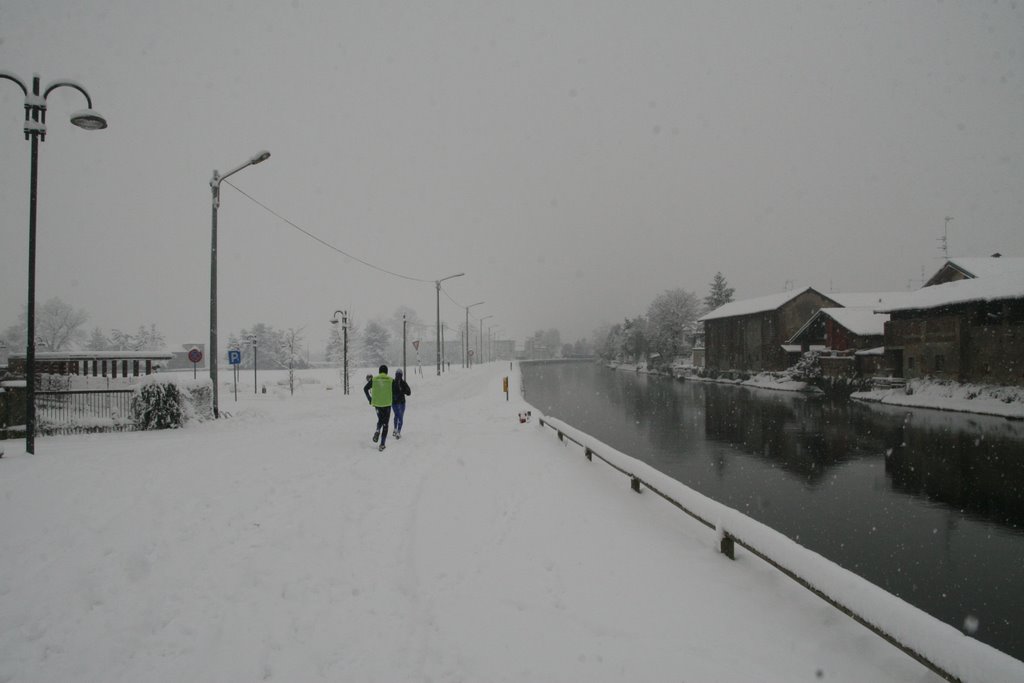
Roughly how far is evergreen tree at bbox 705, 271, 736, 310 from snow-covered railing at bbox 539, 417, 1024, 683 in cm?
8025

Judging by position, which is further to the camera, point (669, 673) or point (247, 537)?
point (247, 537)

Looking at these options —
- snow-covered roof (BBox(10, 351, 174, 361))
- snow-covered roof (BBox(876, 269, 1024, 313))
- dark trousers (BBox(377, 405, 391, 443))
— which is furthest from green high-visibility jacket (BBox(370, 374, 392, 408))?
snow-covered roof (BBox(876, 269, 1024, 313))

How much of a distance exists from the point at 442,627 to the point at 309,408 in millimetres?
15949

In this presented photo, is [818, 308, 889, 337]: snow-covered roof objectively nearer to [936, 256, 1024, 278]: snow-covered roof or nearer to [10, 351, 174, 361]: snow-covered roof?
[936, 256, 1024, 278]: snow-covered roof

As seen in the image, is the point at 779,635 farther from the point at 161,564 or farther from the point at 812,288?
the point at 812,288

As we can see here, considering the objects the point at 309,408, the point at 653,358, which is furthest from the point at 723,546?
the point at 653,358

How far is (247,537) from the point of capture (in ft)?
17.8

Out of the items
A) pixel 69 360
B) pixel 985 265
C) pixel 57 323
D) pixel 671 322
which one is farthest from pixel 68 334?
pixel 985 265

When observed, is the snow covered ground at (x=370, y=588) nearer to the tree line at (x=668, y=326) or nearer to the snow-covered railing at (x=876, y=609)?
the snow-covered railing at (x=876, y=609)

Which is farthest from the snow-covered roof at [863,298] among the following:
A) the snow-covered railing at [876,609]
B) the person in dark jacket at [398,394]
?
the snow-covered railing at [876,609]

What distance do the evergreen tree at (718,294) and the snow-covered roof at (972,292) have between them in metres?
47.2

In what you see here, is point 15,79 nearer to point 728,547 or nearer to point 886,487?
point 728,547

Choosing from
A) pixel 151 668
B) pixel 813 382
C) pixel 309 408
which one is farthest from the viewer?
pixel 813 382

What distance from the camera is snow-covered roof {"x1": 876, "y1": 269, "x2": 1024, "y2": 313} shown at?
24.6 metres
